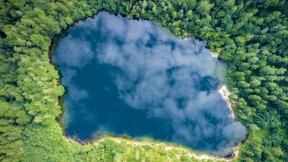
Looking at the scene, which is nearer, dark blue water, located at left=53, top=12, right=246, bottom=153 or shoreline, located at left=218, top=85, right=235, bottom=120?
dark blue water, located at left=53, top=12, right=246, bottom=153

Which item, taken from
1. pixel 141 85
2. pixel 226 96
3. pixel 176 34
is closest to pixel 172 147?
pixel 141 85

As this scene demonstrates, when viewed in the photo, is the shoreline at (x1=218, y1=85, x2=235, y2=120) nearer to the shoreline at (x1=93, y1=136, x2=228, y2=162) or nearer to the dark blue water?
the dark blue water

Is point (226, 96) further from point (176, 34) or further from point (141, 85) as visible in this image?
point (141, 85)

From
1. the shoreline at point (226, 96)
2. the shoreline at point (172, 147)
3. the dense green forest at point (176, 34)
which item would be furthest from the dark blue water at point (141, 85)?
the dense green forest at point (176, 34)

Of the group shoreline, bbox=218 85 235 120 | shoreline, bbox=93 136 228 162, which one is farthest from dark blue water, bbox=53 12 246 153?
shoreline, bbox=93 136 228 162

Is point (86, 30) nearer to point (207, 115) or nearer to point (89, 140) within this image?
point (89, 140)

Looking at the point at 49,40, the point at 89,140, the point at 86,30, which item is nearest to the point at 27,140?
the point at 89,140
